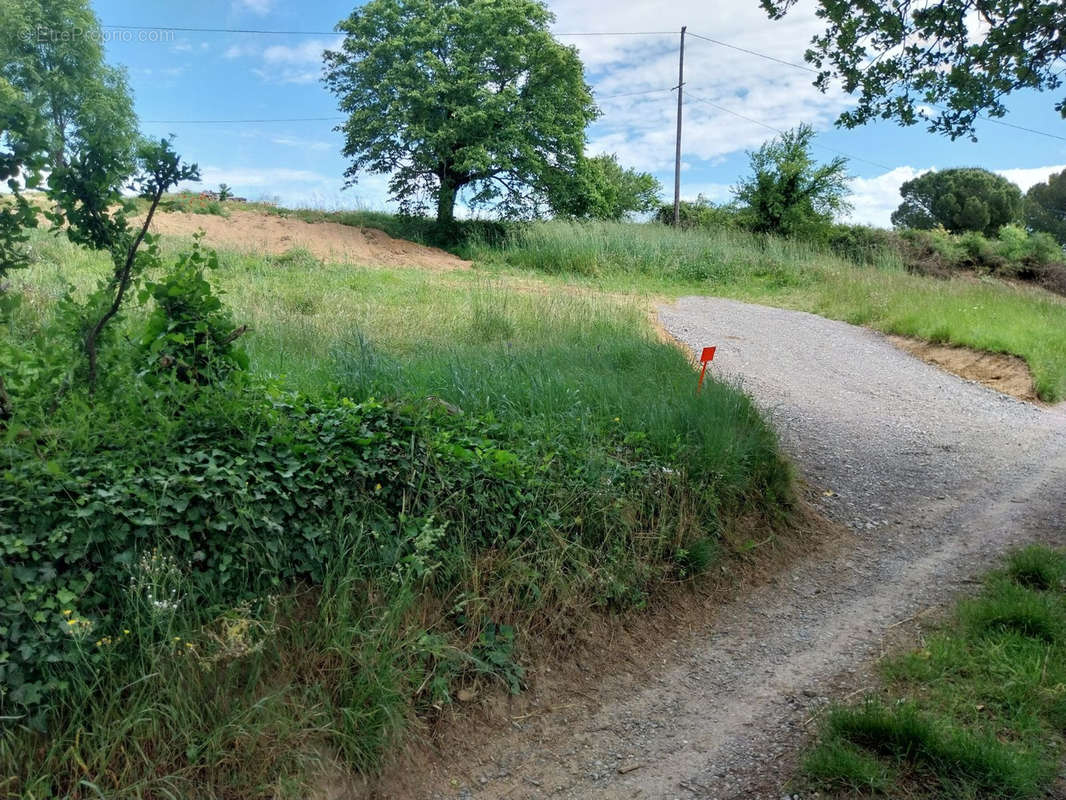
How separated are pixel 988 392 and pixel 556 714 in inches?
398

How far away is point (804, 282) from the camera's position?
20.4 metres

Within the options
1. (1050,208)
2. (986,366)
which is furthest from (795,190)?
(1050,208)

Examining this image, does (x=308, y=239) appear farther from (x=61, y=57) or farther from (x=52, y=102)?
(x=61, y=57)

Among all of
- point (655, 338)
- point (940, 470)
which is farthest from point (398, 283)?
point (940, 470)

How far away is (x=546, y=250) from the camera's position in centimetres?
2134

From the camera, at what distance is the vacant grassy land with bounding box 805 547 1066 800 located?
3.21 m

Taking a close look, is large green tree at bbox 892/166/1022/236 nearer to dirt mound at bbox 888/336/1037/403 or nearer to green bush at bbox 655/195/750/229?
green bush at bbox 655/195/750/229

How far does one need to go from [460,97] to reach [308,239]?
812cm

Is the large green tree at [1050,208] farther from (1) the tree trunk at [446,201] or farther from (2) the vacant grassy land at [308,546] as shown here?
(2) the vacant grassy land at [308,546]

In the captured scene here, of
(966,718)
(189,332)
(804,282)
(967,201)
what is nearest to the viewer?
(966,718)

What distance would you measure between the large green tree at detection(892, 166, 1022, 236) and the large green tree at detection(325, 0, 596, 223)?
90.8 feet

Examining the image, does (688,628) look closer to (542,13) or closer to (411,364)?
(411,364)

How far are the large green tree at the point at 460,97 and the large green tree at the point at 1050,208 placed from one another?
116ft

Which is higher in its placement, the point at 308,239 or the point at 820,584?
the point at 308,239
